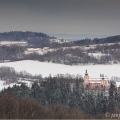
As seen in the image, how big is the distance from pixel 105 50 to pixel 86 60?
7.84 metres

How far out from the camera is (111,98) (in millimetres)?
13750

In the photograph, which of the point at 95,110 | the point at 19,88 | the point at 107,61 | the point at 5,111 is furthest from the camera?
the point at 107,61

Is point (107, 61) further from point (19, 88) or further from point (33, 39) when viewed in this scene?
point (33, 39)

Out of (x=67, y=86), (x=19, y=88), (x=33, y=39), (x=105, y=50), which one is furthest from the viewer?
(x=33, y=39)

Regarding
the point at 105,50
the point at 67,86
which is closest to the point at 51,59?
the point at 105,50

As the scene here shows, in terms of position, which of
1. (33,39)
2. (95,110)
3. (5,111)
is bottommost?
(95,110)

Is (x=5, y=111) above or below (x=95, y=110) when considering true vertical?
above

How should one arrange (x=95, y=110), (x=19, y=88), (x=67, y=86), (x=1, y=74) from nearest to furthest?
(x=95, y=110), (x=19, y=88), (x=67, y=86), (x=1, y=74)

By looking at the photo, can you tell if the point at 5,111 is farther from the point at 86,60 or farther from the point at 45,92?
the point at 86,60

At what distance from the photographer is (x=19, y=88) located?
13.7 meters

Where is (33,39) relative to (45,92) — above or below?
above

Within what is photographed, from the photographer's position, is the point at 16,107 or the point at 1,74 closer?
the point at 16,107

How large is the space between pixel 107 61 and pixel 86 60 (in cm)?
213

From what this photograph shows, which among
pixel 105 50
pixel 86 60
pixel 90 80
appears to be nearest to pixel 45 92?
pixel 90 80
